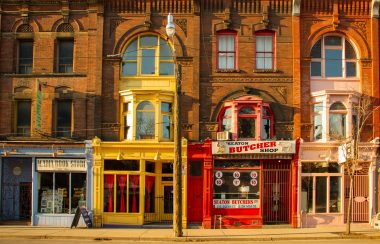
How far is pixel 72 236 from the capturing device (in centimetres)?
2492

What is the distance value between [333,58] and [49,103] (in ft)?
46.5

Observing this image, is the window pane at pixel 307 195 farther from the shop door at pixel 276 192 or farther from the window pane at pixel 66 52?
the window pane at pixel 66 52

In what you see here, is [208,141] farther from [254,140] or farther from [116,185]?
[116,185]

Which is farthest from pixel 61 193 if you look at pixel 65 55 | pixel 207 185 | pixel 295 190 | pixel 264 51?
pixel 264 51

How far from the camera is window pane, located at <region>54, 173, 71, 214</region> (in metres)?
29.4

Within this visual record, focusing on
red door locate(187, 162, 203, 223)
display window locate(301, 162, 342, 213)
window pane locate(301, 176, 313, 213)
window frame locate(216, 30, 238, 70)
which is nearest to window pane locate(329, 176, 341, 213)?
display window locate(301, 162, 342, 213)

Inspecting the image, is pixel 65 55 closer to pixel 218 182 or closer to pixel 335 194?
pixel 218 182

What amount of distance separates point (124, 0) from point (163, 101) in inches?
212

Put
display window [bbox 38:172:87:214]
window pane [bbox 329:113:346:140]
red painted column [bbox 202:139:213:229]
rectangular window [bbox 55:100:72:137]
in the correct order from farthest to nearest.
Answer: rectangular window [bbox 55:100:72:137] → display window [bbox 38:172:87:214] → window pane [bbox 329:113:346:140] → red painted column [bbox 202:139:213:229]

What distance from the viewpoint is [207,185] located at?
28.8m

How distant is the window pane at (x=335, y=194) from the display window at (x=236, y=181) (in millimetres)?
3544

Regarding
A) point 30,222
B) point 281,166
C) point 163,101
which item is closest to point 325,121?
point 281,166

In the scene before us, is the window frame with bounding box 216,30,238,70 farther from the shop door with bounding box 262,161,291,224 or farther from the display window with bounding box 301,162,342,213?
the display window with bounding box 301,162,342,213

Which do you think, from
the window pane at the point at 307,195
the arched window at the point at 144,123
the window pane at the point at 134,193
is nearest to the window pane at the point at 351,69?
the window pane at the point at 307,195
